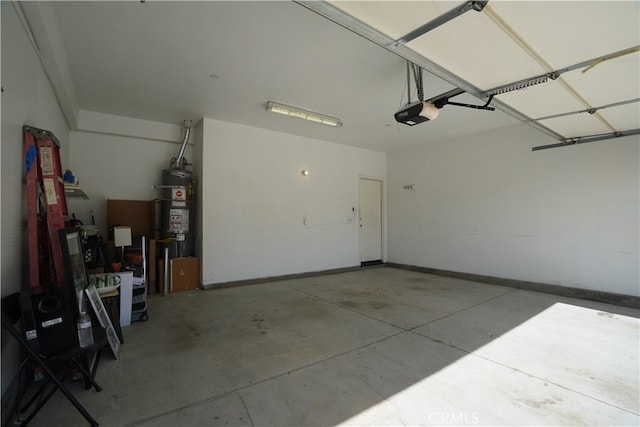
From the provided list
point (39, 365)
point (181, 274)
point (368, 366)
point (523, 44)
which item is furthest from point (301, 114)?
point (39, 365)

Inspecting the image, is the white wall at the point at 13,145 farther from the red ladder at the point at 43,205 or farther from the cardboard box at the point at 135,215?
the cardboard box at the point at 135,215

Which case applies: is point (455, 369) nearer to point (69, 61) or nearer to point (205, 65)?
point (205, 65)

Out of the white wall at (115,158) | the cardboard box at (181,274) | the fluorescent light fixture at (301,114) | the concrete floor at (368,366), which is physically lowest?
the concrete floor at (368,366)

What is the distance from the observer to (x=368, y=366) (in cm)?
243

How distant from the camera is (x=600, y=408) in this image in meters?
1.93

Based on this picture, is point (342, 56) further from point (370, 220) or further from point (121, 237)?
point (370, 220)

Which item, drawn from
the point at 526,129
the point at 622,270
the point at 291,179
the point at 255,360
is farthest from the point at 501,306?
the point at 291,179

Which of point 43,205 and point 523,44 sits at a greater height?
point 523,44

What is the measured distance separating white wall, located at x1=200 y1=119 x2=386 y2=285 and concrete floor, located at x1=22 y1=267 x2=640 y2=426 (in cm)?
130

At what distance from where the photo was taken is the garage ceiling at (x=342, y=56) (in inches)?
74.2

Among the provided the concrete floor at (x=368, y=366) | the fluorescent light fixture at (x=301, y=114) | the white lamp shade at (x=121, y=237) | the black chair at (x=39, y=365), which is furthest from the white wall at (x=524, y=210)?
the black chair at (x=39, y=365)

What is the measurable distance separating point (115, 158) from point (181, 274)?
2325 mm

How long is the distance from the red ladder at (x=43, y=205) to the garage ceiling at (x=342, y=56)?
0.91 m

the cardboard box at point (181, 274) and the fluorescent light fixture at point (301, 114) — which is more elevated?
the fluorescent light fixture at point (301, 114)
